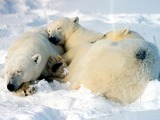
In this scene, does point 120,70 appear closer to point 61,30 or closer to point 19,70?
point 19,70

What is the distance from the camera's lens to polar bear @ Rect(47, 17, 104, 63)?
289 inches

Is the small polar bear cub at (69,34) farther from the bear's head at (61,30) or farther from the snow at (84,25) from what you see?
the snow at (84,25)

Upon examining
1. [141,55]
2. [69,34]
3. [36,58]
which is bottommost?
[69,34]

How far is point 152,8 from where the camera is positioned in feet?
44.6

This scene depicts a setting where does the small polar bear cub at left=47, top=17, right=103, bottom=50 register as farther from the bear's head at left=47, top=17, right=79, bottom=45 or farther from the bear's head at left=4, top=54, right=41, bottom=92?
the bear's head at left=4, top=54, right=41, bottom=92

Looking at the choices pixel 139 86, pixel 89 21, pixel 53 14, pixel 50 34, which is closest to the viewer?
pixel 139 86

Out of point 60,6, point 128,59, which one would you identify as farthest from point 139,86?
point 60,6

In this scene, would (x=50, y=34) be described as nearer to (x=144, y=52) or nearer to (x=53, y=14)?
(x=144, y=52)

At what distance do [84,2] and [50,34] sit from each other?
795 cm

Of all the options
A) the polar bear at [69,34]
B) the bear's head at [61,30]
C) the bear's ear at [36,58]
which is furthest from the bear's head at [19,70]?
the bear's head at [61,30]

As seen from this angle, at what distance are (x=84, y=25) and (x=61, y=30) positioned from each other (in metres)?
4.50

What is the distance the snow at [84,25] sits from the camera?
4.29 meters

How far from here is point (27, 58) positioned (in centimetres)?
610

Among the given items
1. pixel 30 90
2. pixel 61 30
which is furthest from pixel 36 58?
pixel 61 30
